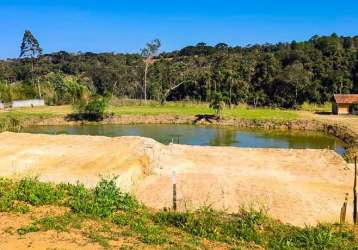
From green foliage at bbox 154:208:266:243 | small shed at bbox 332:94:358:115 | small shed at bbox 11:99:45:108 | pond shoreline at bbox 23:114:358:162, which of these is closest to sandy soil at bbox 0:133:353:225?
green foliage at bbox 154:208:266:243

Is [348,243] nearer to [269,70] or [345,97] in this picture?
[345,97]

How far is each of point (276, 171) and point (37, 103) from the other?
41.8m

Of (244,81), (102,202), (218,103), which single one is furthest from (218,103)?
(102,202)

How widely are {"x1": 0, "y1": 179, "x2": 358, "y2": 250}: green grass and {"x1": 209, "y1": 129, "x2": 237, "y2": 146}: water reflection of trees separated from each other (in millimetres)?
22102

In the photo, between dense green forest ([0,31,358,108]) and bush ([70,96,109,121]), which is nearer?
bush ([70,96,109,121])

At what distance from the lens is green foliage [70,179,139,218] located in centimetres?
1227

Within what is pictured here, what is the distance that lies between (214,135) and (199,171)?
60.8 feet

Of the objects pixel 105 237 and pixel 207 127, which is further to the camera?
pixel 207 127

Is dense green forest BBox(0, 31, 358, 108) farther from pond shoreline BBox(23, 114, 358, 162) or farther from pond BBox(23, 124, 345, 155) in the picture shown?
pond BBox(23, 124, 345, 155)

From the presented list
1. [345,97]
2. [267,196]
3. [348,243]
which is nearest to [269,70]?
[345,97]

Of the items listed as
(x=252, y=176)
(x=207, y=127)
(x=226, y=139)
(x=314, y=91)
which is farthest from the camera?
(x=314, y=91)

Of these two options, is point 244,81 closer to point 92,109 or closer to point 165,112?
point 165,112

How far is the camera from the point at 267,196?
1683cm

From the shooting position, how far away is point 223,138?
37.8 m
